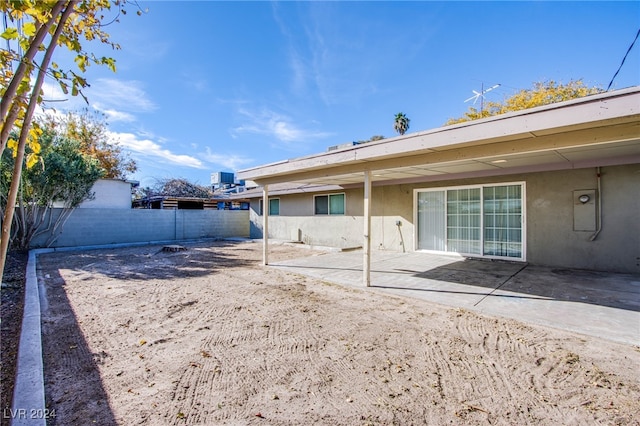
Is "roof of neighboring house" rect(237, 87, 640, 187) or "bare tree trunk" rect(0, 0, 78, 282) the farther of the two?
"roof of neighboring house" rect(237, 87, 640, 187)

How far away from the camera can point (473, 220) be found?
8.65 metres

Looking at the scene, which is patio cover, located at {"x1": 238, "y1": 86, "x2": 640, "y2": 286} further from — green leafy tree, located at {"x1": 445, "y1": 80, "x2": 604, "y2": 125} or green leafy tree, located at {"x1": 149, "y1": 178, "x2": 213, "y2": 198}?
green leafy tree, located at {"x1": 149, "y1": 178, "x2": 213, "y2": 198}

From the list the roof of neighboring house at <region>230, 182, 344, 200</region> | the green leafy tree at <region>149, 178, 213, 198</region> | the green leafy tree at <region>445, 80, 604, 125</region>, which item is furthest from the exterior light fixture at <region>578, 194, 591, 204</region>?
the green leafy tree at <region>149, 178, 213, 198</region>

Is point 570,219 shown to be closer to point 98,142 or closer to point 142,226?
point 142,226

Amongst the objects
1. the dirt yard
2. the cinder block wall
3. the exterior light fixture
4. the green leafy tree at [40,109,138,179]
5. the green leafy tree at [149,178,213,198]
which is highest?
the green leafy tree at [40,109,138,179]

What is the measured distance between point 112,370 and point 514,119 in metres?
5.25

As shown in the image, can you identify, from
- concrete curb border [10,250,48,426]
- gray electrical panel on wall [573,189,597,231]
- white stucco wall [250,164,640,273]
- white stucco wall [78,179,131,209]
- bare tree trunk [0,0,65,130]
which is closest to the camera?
bare tree trunk [0,0,65,130]

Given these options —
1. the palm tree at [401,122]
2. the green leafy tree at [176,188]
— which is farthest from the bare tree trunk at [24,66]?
the palm tree at [401,122]

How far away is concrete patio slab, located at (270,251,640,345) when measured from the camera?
12.9ft

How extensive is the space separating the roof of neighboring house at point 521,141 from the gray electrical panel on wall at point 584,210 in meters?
0.68

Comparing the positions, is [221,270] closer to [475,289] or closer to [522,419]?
[475,289]

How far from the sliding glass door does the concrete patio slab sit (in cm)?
49

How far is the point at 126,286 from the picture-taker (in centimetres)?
607

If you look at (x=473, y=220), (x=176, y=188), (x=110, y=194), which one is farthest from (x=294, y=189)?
(x=176, y=188)
